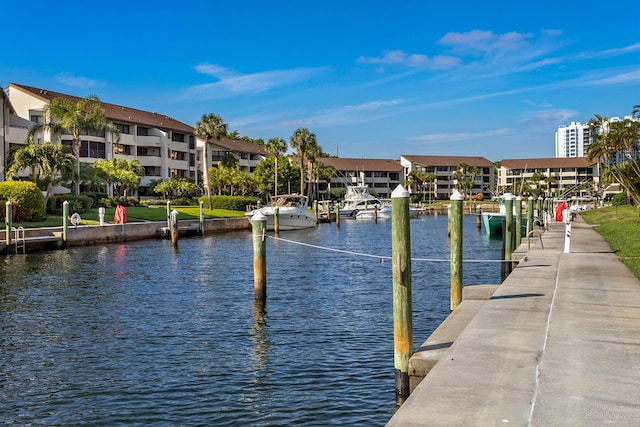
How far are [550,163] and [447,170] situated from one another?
28608 millimetres

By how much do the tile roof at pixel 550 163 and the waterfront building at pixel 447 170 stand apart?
7495mm

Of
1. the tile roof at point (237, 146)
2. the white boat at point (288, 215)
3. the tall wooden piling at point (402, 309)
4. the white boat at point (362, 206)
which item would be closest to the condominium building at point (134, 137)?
the tile roof at point (237, 146)

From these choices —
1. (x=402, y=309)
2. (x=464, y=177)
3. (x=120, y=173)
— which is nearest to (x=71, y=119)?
(x=120, y=173)

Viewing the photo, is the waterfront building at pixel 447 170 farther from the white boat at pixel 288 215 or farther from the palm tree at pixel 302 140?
the white boat at pixel 288 215

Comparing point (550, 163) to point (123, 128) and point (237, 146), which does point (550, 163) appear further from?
point (123, 128)

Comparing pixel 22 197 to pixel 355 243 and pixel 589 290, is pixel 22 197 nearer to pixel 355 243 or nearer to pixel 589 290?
pixel 355 243

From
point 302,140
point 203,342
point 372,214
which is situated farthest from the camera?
point 302,140

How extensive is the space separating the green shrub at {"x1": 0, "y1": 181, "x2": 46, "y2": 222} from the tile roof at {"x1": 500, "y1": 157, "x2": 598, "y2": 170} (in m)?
146

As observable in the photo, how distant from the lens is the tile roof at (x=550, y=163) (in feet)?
562

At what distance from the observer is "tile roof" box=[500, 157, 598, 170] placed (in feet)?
562

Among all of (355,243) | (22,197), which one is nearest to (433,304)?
(355,243)

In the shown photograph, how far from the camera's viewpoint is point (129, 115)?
3499 inches

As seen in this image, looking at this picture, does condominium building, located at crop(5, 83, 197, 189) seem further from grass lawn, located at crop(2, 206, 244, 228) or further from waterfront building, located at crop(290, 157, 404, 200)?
waterfront building, located at crop(290, 157, 404, 200)

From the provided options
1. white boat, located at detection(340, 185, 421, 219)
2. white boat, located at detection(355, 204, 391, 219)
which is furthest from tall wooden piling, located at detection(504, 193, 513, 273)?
white boat, located at detection(355, 204, 391, 219)
